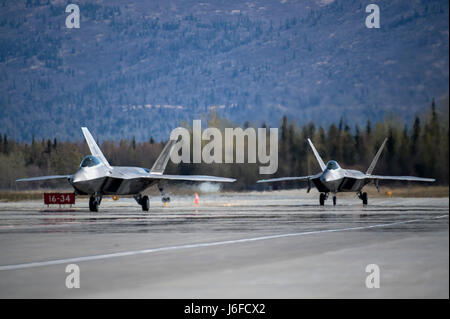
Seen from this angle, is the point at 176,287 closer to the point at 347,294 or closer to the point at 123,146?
the point at 347,294

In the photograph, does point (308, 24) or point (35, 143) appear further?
point (308, 24)

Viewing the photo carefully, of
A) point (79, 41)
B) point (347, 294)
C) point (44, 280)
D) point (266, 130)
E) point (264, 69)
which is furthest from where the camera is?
point (79, 41)

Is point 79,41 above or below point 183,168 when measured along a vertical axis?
above

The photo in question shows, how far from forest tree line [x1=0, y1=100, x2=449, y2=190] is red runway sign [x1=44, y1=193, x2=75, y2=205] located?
9.58m

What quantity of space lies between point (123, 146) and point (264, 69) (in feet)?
132

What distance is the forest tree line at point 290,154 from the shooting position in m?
59.0

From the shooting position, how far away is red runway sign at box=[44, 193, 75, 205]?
160ft

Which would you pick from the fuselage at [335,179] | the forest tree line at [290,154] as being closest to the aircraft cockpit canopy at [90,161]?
the fuselage at [335,179]

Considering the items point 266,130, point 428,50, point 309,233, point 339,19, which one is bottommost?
point 309,233

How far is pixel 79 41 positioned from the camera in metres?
199

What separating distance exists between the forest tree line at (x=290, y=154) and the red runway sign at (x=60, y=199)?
377 inches

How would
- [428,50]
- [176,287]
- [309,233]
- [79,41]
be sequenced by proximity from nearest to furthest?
[176,287], [309,233], [428,50], [79,41]

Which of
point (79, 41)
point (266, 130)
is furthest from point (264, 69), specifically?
point (79, 41)

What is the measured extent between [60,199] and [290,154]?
4589cm
